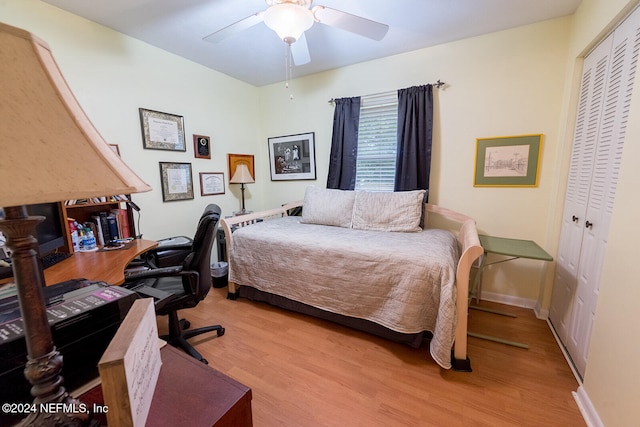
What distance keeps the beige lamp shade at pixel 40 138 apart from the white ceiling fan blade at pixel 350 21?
159 cm

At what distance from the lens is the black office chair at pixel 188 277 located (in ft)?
5.06

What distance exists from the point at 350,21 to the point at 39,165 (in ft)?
5.94

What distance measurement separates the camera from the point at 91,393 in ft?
1.98

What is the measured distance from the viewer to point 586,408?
1.30 metres

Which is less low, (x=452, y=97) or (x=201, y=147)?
(x=452, y=97)

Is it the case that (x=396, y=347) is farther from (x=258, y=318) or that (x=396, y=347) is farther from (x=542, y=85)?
(x=542, y=85)

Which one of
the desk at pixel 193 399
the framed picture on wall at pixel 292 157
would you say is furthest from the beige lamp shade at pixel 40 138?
the framed picture on wall at pixel 292 157

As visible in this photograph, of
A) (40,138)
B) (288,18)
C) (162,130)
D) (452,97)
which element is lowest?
(40,138)

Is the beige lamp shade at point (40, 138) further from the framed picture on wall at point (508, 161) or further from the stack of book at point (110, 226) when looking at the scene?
the framed picture on wall at point (508, 161)

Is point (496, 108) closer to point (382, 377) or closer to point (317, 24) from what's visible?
point (317, 24)

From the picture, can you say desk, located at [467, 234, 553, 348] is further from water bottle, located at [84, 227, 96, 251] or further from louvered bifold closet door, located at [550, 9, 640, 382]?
→ water bottle, located at [84, 227, 96, 251]

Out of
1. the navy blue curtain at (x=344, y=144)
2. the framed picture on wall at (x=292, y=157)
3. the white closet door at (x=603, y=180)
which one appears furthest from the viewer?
the framed picture on wall at (x=292, y=157)

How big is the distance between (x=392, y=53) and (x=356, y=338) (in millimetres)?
2787

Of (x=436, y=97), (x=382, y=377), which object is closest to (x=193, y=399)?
(x=382, y=377)
